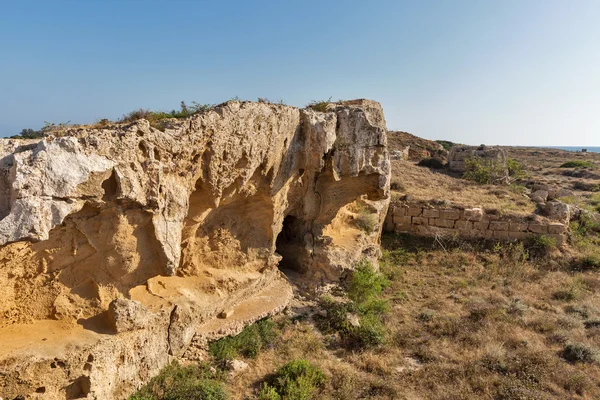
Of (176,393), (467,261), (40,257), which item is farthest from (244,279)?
(467,261)

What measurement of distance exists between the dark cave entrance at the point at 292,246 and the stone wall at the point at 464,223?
526 cm

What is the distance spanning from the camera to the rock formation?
13.1 ft

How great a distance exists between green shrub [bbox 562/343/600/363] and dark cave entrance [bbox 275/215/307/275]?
5.51 metres

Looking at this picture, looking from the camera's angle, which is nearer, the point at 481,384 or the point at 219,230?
the point at 481,384

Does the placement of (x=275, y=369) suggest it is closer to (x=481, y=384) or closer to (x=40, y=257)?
(x=481, y=384)

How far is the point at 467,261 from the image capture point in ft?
37.5

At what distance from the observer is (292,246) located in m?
9.33

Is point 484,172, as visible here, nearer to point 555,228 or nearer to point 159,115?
point 555,228

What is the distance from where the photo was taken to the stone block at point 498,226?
Result: 12547 mm

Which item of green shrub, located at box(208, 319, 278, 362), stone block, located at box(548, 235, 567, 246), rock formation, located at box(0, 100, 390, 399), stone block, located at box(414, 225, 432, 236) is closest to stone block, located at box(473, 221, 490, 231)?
stone block, located at box(414, 225, 432, 236)

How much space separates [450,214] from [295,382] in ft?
30.7

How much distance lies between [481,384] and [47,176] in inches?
268

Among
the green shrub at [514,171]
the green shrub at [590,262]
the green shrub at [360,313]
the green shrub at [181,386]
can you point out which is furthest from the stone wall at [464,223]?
the green shrub at [181,386]

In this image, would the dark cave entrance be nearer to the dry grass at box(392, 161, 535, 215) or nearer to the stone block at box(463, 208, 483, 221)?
the dry grass at box(392, 161, 535, 215)
